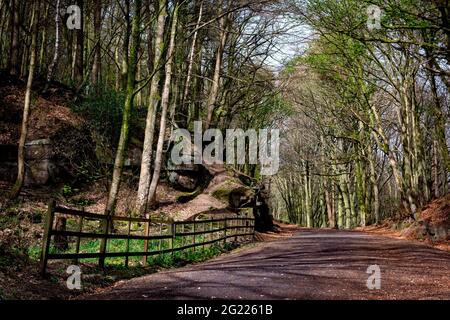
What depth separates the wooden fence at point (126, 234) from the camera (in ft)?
24.1

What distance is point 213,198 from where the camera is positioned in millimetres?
21594

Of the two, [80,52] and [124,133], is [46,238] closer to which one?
[124,133]

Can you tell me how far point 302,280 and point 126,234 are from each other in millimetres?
6651

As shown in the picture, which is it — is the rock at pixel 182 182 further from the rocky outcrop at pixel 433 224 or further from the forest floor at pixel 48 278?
the forest floor at pixel 48 278

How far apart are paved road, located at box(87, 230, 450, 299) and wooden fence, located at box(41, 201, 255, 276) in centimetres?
101

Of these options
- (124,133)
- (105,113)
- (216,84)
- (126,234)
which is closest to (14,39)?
(105,113)

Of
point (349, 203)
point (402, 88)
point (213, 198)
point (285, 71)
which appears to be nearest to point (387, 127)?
point (349, 203)

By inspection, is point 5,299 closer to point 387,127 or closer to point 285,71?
point 285,71

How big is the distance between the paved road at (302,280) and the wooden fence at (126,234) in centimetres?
101

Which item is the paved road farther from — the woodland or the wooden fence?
the woodland

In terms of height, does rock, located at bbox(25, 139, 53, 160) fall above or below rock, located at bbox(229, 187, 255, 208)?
above

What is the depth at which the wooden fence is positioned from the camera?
24.1ft

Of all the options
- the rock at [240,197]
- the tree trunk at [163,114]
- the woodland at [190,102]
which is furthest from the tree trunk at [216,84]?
the tree trunk at [163,114]

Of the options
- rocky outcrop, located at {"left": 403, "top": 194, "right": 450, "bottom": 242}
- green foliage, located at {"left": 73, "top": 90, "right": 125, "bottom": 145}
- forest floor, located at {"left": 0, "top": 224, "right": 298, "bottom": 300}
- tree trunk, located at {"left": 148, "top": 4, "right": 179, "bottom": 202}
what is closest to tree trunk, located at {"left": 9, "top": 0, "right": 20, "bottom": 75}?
green foliage, located at {"left": 73, "top": 90, "right": 125, "bottom": 145}
